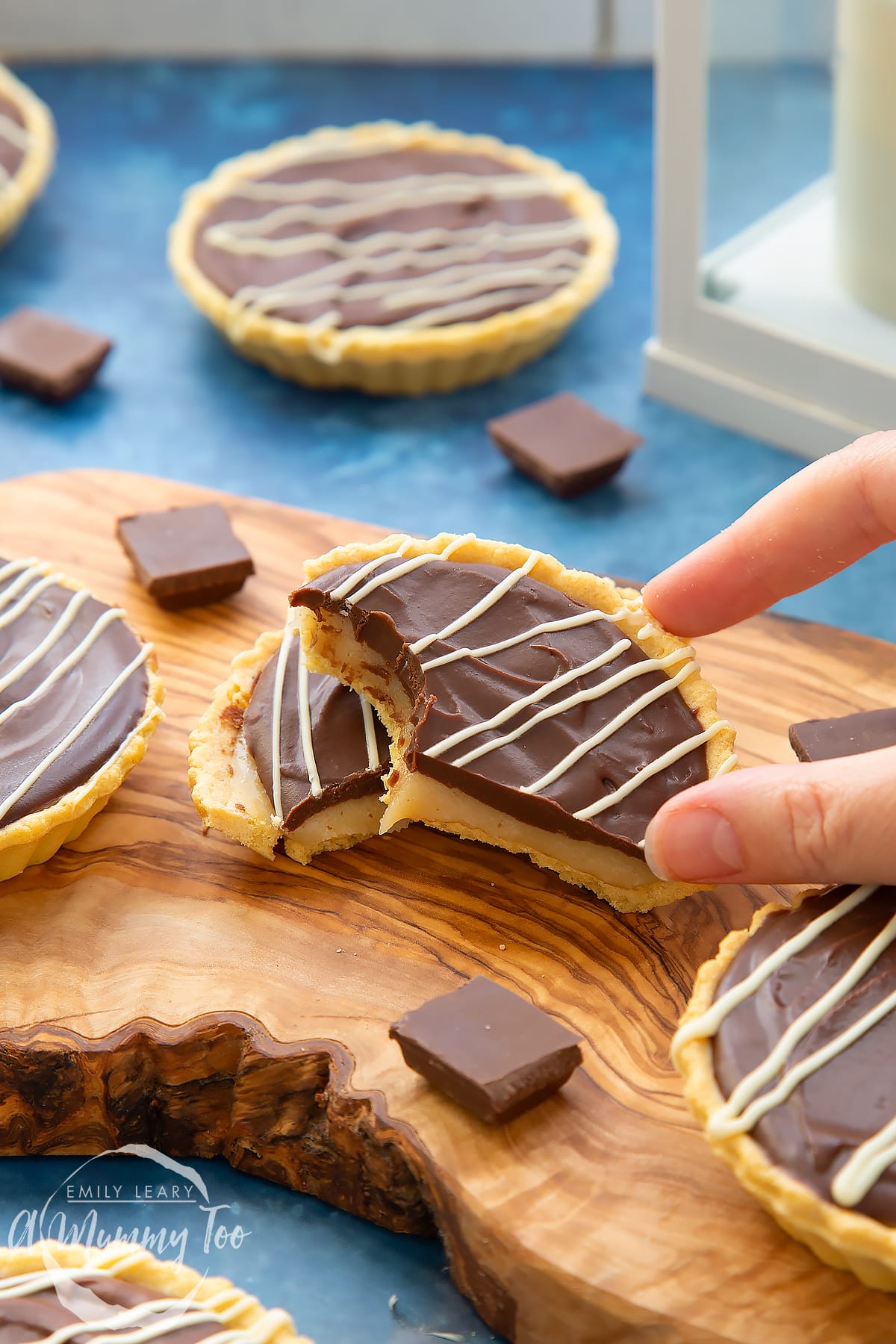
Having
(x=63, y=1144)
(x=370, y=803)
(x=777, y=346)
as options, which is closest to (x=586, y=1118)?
(x=370, y=803)

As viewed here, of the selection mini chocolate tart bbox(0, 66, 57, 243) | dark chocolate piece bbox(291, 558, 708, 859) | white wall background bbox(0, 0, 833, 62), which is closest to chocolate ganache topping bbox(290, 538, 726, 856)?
dark chocolate piece bbox(291, 558, 708, 859)

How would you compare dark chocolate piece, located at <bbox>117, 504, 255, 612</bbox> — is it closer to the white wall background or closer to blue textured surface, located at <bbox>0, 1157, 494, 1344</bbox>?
blue textured surface, located at <bbox>0, 1157, 494, 1344</bbox>

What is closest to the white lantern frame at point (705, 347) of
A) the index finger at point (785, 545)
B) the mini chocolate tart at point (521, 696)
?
the index finger at point (785, 545)

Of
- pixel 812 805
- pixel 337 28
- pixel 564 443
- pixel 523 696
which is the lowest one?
pixel 564 443

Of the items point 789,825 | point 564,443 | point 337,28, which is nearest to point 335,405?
point 564,443

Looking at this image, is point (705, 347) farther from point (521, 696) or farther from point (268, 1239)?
point (268, 1239)

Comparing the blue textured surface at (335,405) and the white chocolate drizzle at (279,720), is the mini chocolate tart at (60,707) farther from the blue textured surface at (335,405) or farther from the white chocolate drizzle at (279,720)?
the blue textured surface at (335,405)
